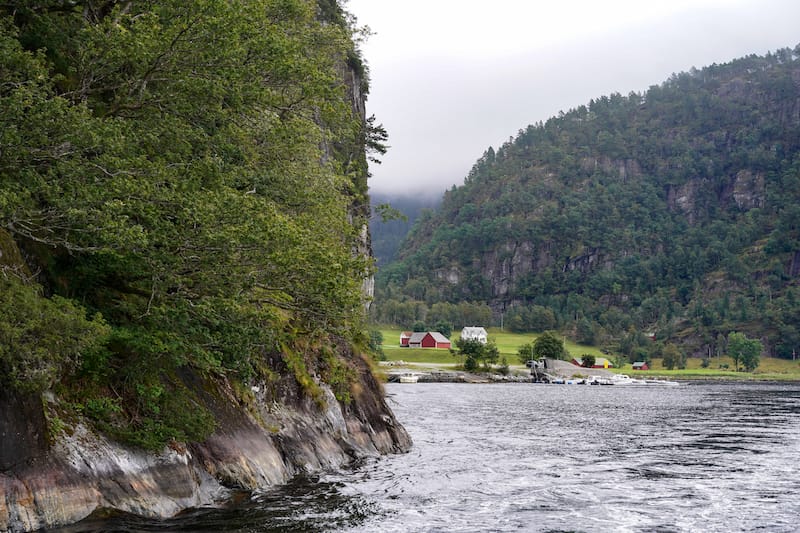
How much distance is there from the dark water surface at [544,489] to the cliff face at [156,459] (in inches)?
29.0

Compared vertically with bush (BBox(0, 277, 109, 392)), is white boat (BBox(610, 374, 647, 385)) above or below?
below

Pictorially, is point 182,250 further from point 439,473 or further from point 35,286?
point 439,473

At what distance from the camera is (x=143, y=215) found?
18.2m

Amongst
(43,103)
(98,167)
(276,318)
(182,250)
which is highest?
(43,103)

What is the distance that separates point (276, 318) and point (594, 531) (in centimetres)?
1086

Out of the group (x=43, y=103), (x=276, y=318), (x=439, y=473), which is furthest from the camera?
(x=439, y=473)

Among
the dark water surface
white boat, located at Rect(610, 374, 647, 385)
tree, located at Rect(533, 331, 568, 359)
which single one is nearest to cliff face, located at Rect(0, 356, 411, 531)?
the dark water surface

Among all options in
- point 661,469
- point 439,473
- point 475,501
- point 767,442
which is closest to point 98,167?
point 475,501

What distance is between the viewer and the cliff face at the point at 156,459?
15.5m

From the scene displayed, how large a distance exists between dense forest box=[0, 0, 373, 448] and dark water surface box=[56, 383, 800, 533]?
3.92 m

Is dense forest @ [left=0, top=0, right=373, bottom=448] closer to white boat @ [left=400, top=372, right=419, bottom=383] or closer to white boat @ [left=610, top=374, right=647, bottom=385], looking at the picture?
white boat @ [left=400, top=372, right=419, bottom=383]

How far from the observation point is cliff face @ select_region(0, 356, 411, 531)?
1552 cm

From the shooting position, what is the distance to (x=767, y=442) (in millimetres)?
43188

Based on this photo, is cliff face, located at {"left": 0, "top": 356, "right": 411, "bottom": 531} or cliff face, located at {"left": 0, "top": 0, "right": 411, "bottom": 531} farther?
cliff face, located at {"left": 0, "top": 0, "right": 411, "bottom": 531}
